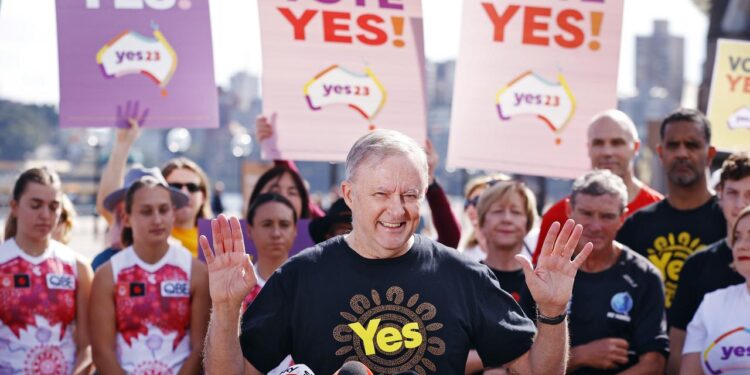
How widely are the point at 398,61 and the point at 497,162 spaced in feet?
2.70

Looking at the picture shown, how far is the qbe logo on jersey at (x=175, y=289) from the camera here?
16.8 ft

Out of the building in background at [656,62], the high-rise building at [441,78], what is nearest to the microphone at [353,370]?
the high-rise building at [441,78]

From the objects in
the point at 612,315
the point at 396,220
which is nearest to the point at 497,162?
the point at 612,315

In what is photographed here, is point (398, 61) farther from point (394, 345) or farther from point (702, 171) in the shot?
point (394, 345)

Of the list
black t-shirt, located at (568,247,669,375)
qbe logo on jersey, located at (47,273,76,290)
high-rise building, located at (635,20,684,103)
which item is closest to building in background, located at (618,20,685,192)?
high-rise building, located at (635,20,684,103)

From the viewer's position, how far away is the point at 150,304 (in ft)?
16.6

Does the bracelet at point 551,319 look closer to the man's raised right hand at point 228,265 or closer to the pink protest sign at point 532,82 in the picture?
the man's raised right hand at point 228,265

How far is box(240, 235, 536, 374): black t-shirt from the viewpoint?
3.35 meters

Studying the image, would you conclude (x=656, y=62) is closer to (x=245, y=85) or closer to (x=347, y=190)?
(x=245, y=85)

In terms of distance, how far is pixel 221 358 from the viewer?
3.36 m

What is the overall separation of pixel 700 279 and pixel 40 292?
10.3 ft

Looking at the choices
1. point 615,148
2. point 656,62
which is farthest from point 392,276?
point 656,62

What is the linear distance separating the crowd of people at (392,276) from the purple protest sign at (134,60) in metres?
0.20

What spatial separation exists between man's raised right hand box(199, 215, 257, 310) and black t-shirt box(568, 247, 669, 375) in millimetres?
1904
